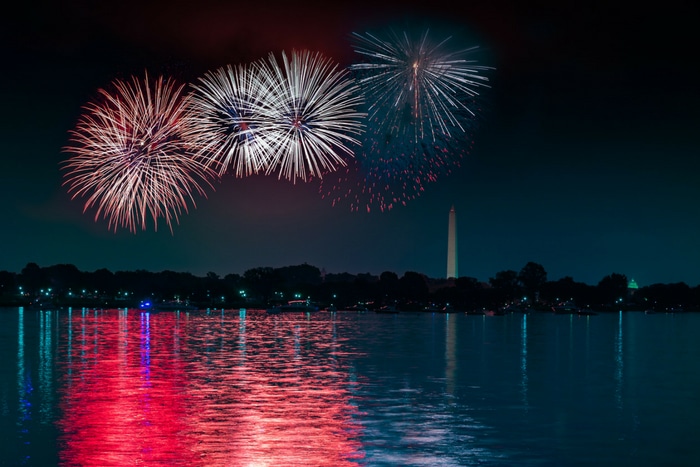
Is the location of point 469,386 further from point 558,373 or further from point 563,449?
point 563,449

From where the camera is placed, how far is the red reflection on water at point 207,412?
19.8 meters

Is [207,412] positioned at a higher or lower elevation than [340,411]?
higher

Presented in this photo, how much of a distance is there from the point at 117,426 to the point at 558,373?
27.8m

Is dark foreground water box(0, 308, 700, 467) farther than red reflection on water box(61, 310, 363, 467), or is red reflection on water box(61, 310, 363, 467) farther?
dark foreground water box(0, 308, 700, 467)

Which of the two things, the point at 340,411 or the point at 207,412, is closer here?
the point at 207,412

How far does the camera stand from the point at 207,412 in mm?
26547

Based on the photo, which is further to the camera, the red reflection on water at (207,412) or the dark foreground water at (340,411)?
the dark foreground water at (340,411)

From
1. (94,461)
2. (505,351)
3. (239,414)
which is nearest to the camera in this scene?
(94,461)

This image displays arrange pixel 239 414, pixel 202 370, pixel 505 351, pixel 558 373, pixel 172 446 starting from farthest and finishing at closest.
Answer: pixel 505 351, pixel 558 373, pixel 202 370, pixel 239 414, pixel 172 446

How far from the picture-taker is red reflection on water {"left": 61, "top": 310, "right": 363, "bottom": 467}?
64.8ft

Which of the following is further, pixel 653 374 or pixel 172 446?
pixel 653 374

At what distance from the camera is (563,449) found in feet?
72.3

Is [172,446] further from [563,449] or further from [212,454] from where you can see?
[563,449]

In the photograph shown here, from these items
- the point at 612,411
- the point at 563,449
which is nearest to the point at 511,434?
the point at 563,449
